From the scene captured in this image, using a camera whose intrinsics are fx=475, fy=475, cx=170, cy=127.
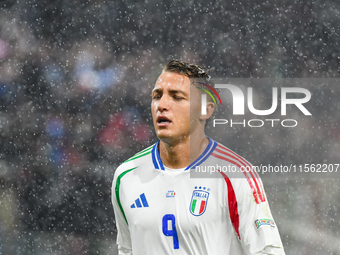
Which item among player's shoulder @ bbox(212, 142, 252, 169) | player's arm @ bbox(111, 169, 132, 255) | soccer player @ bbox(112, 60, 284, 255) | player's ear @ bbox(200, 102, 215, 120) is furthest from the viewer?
player's arm @ bbox(111, 169, 132, 255)

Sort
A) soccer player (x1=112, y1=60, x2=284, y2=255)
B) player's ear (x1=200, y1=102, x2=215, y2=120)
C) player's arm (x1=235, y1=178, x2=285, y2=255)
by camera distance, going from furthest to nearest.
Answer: player's ear (x1=200, y1=102, x2=215, y2=120)
soccer player (x1=112, y1=60, x2=284, y2=255)
player's arm (x1=235, y1=178, x2=285, y2=255)

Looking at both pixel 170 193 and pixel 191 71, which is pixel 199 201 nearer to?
pixel 170 193

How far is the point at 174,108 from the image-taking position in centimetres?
307

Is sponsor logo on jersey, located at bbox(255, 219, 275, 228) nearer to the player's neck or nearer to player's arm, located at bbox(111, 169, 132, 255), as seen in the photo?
the player's neck

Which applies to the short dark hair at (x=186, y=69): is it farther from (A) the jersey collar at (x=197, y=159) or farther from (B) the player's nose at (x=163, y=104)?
(A) the jersey collar at (x=197, y=159)

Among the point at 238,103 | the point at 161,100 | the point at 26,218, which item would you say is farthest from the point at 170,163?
the point at 26,218

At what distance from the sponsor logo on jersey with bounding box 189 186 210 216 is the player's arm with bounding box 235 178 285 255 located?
207 millimetres

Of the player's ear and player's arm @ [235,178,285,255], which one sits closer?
player's arm @ [235,178,285,255]

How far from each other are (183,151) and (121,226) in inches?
29.9

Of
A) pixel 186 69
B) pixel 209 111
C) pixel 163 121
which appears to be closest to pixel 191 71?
pixel 186 69

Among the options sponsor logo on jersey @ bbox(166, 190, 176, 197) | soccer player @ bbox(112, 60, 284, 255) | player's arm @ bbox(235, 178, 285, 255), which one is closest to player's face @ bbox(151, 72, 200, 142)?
soccer player @ bbox(112, 60, 284, 255)

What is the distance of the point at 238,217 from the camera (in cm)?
297

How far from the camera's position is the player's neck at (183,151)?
315 cm

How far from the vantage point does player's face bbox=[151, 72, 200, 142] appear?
3041mm
